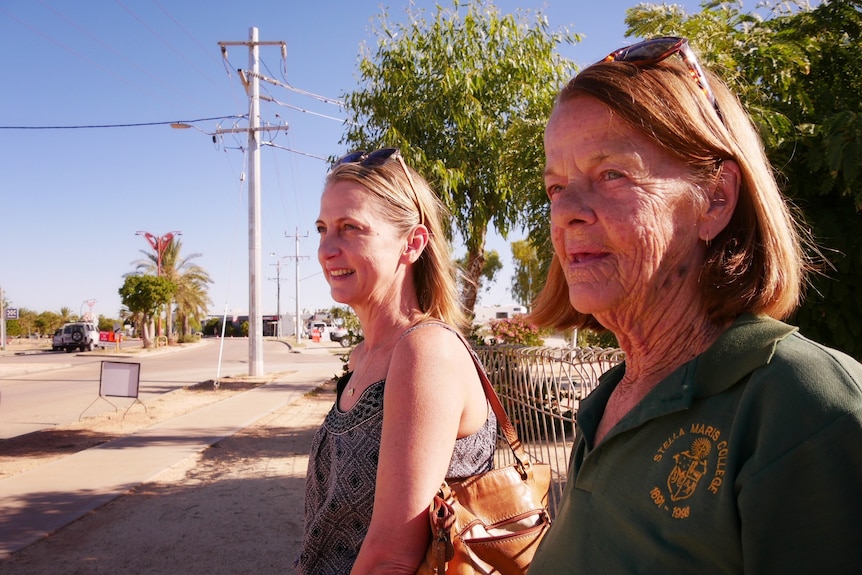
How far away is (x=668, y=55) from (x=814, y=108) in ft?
11.7

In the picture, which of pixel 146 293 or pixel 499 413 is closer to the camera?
pixel 499 413

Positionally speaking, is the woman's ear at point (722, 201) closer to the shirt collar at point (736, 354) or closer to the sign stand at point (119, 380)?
the shirt collar at point (736, 354)

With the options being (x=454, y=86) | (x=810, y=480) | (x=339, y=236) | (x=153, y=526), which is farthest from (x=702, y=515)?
(x=454, y=86)

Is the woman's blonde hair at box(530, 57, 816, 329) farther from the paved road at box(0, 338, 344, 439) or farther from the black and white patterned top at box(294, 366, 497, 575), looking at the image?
the paved road at box(0, 338, 344, 439)

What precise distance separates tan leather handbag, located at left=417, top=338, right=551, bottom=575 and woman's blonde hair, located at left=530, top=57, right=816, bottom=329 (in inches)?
27.7

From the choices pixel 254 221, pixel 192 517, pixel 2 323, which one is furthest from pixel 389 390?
pixel 2 323

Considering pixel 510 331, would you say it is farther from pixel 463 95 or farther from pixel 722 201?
pixel 722 201

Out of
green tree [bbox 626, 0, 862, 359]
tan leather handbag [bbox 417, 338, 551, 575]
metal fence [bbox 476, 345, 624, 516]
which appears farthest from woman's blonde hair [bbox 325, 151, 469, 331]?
green tree [bbox 626, 0, 862, 359]

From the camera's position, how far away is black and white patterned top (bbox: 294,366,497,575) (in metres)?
1.62

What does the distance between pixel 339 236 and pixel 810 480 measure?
142 centimetres

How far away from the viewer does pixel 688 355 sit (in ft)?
3.47

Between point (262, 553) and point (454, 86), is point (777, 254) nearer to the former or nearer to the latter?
point (262, 553)

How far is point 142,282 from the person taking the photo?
44.8m

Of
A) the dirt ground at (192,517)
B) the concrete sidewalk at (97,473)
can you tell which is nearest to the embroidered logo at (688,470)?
the dirt ground at (192,517)
